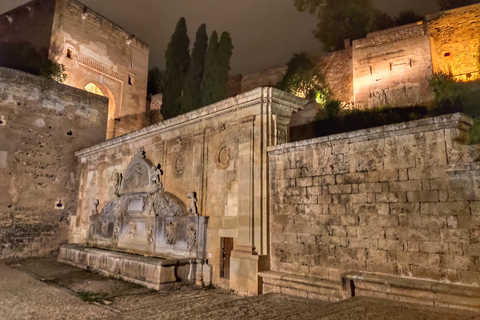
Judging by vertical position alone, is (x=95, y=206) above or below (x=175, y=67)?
below

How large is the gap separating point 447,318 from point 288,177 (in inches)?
138

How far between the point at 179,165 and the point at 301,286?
4.45 m

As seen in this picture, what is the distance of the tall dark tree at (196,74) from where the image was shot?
19092mm

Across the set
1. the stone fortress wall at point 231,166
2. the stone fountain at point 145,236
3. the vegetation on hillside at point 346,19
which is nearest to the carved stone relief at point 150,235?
the stone fountain at point 145,236

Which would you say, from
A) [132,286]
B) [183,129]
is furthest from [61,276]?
[183,129]

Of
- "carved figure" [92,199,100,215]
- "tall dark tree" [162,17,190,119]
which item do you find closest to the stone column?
"carved figure" [92,199,100,215]

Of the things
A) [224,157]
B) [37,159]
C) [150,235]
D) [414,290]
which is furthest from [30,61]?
[414,290]

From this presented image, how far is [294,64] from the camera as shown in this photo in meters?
21.7

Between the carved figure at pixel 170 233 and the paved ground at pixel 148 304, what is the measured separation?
4.16ft

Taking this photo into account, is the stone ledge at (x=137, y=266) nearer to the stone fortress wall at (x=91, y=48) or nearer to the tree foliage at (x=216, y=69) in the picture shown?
the tree foliage at (x=216, y=69)

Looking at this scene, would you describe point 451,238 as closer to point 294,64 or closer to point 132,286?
point 132,286

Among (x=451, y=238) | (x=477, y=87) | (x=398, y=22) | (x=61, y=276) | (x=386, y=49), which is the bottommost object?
(x=61, y=276)

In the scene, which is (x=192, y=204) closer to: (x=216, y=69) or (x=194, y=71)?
(x=216, y=69)

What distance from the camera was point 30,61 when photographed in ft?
61.4
